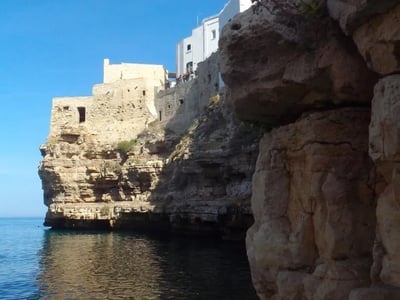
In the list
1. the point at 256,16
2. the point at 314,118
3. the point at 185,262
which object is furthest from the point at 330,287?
the point at 185,262

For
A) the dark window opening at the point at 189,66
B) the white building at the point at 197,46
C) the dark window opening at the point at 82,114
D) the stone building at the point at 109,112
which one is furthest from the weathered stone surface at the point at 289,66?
the dark window opening at the point at 189,66

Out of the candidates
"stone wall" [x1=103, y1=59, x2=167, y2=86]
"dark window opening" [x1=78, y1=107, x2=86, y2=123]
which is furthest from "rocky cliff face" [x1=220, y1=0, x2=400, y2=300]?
"stone wall" [x1=103, y1=59, x2=167, y2=86]

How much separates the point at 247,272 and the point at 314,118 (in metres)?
12.8

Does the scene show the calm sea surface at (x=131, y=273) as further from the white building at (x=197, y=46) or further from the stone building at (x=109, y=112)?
the white building at (x=197, y=46)

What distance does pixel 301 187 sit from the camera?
568 cm

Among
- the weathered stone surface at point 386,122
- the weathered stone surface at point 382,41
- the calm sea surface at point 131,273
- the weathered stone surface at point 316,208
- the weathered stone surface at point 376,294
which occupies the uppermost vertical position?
the weathered stone surface at point 382,41

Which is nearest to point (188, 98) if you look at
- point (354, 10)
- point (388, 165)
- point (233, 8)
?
point (233, 8)

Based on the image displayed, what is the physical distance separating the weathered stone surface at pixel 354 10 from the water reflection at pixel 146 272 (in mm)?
9904

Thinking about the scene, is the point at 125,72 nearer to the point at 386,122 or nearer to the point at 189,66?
the point at 189,66

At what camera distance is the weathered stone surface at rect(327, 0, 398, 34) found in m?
4.18

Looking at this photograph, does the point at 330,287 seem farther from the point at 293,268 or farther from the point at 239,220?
the point at 239,220

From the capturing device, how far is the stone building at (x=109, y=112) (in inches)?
1905

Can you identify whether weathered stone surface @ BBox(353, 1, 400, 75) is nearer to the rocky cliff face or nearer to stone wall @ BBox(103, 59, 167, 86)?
the rocky cliff face

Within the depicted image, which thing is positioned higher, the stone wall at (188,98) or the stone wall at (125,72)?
the stone wall at (125,72)
